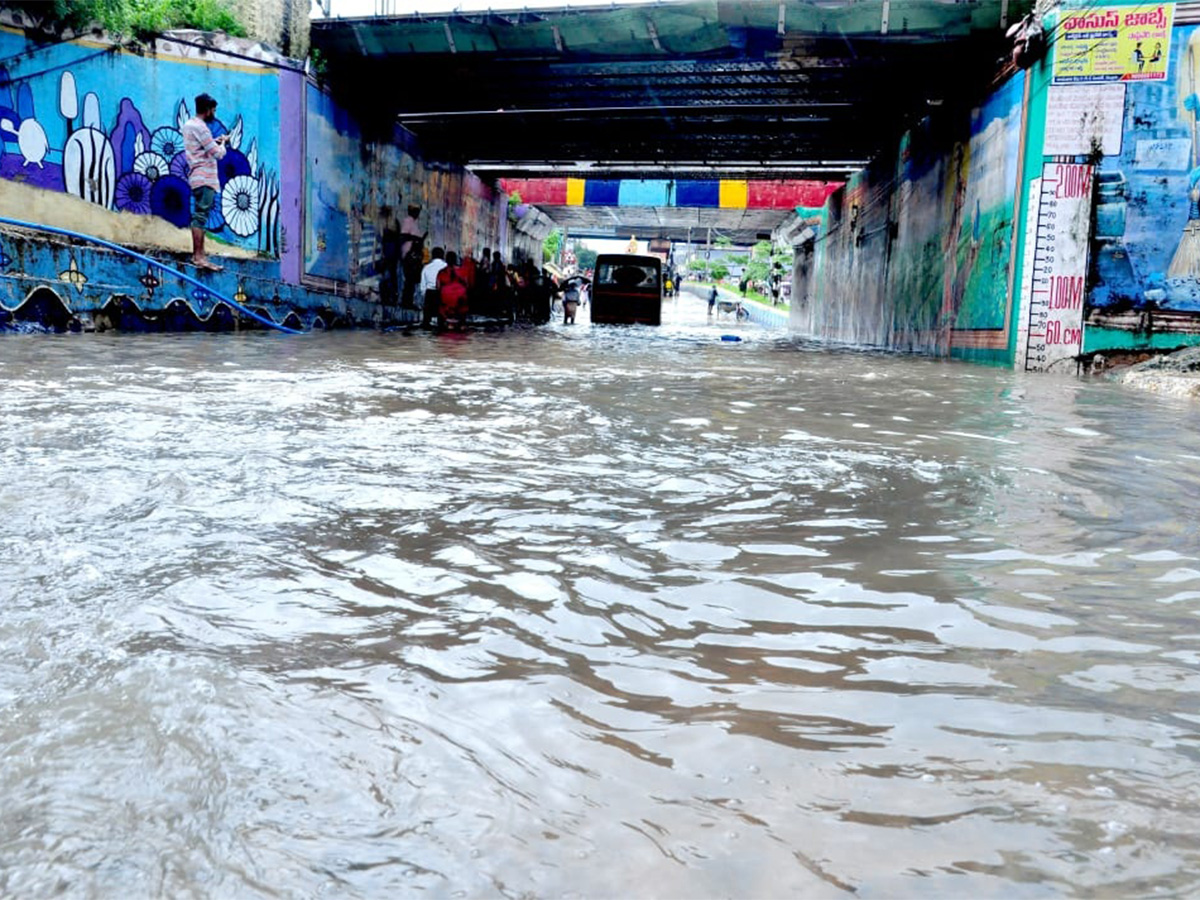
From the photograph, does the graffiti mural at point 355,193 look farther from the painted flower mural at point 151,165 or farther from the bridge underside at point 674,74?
the painted flower mural at point 151,165

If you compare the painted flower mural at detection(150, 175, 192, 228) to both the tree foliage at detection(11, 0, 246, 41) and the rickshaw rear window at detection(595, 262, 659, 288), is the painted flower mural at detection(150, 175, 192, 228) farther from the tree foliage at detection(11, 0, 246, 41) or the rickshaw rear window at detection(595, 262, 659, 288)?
the rickshaw rear window at detection(595, 262, 659, 288)

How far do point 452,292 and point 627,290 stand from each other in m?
7.98

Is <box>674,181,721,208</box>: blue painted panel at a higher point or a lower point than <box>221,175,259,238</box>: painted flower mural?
higher

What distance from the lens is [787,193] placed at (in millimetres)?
30312

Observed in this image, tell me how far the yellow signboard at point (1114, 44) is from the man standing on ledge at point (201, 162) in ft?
39.3

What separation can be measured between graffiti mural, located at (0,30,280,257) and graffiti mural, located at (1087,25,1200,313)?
12.3 meters

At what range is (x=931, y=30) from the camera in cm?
1371

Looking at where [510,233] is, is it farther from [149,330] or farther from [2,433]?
[2,433]

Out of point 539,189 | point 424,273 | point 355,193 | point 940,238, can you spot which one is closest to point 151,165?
point 355,193

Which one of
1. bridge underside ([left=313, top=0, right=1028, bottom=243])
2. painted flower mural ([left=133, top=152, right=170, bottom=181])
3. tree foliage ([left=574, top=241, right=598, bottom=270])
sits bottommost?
painted flower mural ([left=133, top=152, right=170, bottom=181])

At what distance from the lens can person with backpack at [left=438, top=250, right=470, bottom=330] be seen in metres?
18.7

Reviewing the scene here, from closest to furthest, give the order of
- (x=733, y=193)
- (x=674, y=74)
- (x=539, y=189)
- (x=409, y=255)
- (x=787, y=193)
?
(x=674, y=74) < (x=409, y=255) < (x=733, y=193) < (x=787, y=193) < (x=539, y=189)

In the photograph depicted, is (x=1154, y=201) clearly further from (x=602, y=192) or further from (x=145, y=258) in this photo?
(x=602, y=192)

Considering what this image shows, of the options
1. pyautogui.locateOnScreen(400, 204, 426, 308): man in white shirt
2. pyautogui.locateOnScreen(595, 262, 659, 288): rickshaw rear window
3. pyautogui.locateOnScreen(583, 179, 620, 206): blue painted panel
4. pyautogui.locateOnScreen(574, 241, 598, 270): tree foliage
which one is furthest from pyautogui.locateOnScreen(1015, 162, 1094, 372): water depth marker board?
pyautogui.locateOnScreen(574, 241, 598, 270): tree foliage
